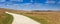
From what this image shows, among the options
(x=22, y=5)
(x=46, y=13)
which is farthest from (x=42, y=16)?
(x=22, y=5)

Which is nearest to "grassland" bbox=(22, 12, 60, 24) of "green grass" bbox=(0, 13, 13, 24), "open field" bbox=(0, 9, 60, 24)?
"open field" bbox=(0, 9, 60, 24)

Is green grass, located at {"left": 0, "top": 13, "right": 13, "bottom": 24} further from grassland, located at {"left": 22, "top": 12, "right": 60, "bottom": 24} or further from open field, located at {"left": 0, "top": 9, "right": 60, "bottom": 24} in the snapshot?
grassland, located at {"left": 22, "top": 12, "right": 60, "bottom": 24}

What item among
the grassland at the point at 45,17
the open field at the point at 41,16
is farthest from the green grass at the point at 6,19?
the grassland at the point at 45,17

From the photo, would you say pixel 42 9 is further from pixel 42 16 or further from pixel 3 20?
pixel 3 20

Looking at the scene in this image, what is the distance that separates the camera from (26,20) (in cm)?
73

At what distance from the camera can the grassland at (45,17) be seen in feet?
2.50

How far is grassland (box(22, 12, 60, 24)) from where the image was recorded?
76 cm

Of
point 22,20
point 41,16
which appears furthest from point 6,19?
point 41,16

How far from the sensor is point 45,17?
0.80m

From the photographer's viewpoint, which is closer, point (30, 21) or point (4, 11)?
point (30, 21)

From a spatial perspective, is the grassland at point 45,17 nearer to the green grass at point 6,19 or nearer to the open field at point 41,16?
the open field at point 41,16

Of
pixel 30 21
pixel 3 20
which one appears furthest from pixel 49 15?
pixel 3 20

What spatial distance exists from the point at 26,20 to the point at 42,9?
0.17 metres

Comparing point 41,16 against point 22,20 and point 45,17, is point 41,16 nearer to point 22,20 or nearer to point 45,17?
point 45,17
